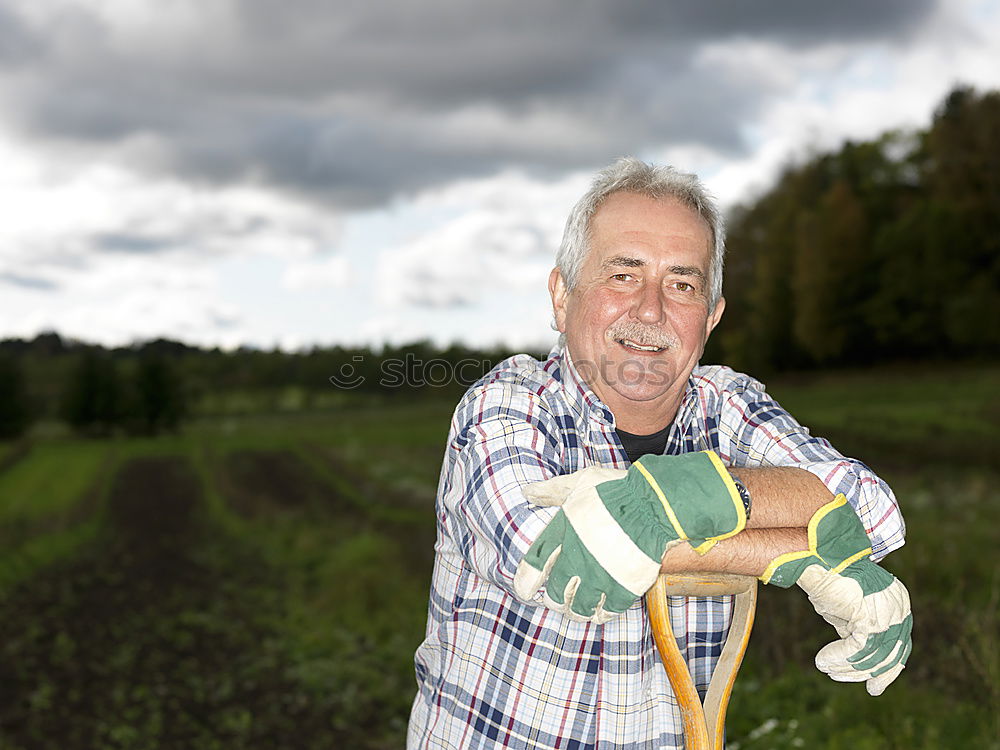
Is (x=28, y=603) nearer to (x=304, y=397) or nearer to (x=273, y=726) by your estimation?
(x=273, y=726)

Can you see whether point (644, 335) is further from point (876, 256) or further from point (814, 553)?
point (876, 256)

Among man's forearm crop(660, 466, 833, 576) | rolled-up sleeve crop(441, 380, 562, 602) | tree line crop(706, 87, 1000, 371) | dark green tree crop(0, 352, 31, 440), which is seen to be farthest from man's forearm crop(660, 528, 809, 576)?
tree line crop(706, 87, 1000, 371)

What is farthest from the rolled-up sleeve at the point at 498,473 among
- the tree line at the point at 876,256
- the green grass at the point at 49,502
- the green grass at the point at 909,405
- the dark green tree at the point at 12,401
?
the tree line at the point at 876,256

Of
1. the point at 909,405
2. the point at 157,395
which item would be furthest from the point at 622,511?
the point at 157,395

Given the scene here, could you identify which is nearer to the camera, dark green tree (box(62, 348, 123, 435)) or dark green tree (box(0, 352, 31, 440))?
dark green tree (box(0, 352, 31, 440))

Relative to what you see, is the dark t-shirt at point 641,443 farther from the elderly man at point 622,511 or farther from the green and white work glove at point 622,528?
the green and white work glove at point 622,528

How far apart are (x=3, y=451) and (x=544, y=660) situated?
2848 centimetres

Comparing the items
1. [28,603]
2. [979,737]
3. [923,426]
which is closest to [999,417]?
[923,426]

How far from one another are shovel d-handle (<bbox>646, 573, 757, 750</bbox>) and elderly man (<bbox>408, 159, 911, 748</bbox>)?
64 millimetres

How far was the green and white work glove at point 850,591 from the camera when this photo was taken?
1982mm

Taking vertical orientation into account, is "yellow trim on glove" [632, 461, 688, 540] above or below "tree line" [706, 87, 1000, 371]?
below

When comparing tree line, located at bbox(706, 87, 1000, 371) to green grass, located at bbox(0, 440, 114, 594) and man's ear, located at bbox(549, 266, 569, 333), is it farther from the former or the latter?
man's ear, located at bbox(549, 266, 569, 333)

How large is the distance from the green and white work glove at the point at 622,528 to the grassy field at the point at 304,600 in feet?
14.1

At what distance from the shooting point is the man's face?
89.8 inches
